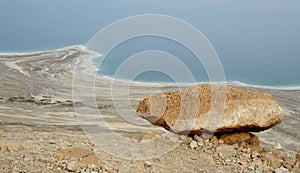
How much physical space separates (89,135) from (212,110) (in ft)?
11.3

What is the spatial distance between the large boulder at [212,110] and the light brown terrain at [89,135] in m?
0.42

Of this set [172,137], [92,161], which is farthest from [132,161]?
[172,137]

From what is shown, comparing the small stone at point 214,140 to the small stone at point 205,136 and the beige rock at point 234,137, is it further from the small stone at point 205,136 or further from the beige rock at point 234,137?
the beige rock at point 234,137

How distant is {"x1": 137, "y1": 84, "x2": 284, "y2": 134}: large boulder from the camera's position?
10391mm

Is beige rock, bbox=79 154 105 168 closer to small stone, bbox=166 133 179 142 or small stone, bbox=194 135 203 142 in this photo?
small stone, bbox=166 133 179 142

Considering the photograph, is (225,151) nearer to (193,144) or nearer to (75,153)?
(193,144)

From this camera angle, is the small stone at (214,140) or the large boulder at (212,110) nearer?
the large boulder at (212,110)

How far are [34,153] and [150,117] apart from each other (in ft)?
12.0

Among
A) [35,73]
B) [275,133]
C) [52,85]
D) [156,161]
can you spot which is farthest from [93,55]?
[156,161]

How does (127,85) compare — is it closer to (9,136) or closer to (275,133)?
(275,133)

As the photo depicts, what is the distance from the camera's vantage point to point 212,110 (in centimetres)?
1047

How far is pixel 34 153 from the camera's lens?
8.04 meters

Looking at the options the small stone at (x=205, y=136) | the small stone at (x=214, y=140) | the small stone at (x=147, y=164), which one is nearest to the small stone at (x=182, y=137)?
the small stone at (x=205, y=136)

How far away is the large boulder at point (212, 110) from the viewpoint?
34.1ft
